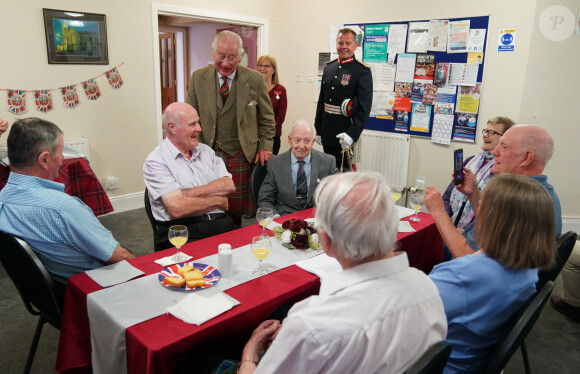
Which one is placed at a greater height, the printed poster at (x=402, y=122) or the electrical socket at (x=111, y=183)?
the printed poster at (x=402, y=122)

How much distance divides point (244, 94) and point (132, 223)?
1.87m

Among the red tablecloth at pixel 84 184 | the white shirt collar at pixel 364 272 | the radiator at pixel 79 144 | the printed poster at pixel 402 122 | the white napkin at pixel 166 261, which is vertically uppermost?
the printed poster at pixel 402 122

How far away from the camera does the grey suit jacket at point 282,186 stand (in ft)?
9.16

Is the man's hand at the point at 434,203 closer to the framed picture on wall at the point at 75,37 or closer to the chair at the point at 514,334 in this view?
the chair at the point at 514,334

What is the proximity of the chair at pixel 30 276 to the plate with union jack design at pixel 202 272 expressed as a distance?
42cm

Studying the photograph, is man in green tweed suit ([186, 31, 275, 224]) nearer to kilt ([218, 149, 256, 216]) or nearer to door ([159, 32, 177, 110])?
kilt ([218, 149, 256, 216])

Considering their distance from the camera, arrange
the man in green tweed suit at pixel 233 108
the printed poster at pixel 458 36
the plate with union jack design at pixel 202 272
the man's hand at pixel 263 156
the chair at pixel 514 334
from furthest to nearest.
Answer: the printed poster at pixel 458 36, the man in green tweed suit at pixel 233 108, the man's hand at pixel 263 156, the plate with union jack design at pixel 202 272, the chair at pixel 514 334

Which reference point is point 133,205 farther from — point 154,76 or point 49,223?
point 49,223

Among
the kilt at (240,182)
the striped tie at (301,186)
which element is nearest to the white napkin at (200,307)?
the striped tie at (301,186)

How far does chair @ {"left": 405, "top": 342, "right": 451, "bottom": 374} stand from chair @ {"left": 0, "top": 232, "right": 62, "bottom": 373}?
1.34 meters

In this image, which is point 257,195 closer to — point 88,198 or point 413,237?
point 413,237

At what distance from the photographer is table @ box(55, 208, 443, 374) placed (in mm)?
1291

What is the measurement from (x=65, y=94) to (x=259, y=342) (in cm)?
351

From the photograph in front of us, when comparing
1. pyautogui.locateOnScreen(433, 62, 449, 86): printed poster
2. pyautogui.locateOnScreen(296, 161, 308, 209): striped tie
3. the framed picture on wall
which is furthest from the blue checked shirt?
pyautogui.locateOnScreen(433, 62, 449, 86): printed poster
